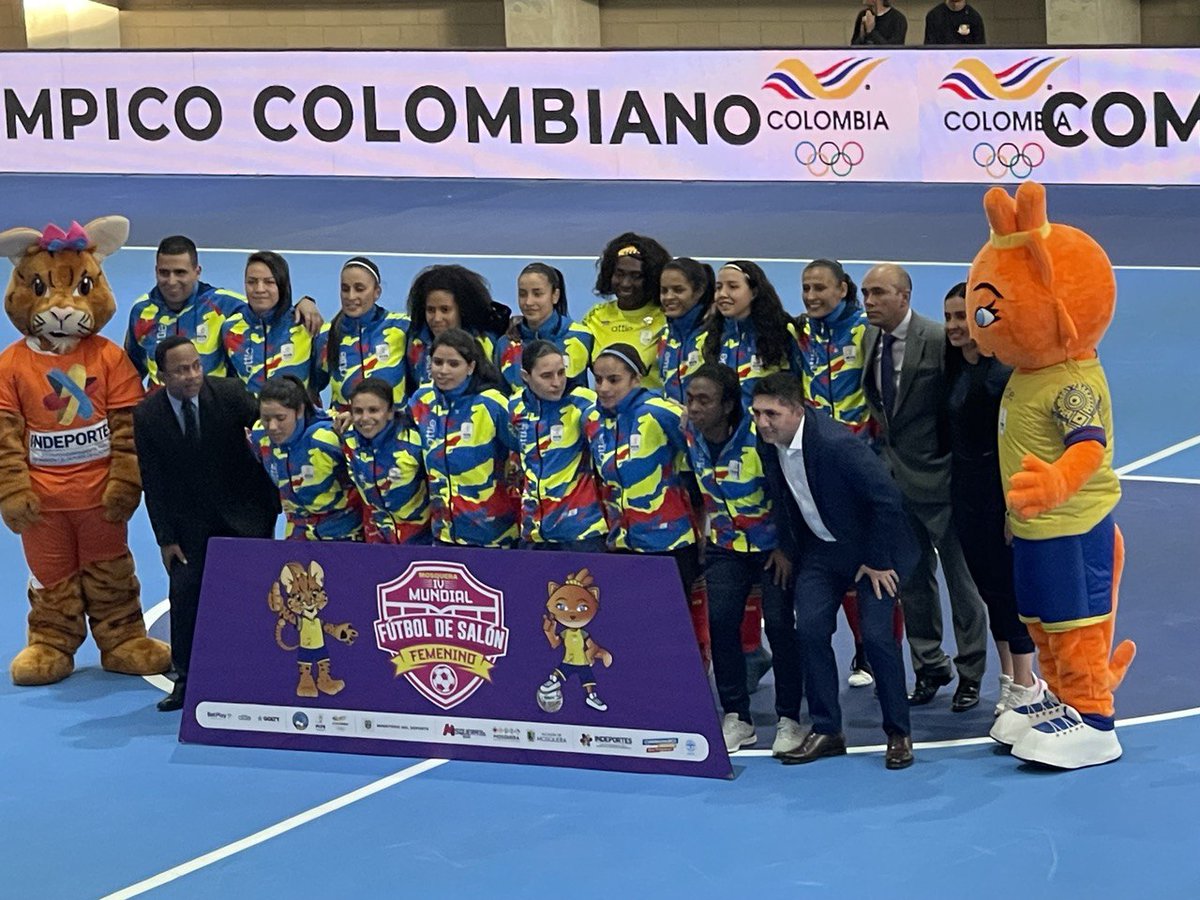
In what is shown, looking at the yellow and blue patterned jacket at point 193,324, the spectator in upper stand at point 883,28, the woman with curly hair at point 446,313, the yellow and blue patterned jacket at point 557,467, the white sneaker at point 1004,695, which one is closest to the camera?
the yellow and blue patterned jacket at point 557,467

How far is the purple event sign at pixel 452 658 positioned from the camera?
8078 millimetres

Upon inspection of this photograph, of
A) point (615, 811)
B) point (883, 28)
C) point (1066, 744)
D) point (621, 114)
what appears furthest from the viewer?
point (883, 28)

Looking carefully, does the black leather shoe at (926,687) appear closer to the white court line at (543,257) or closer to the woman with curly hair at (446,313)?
the woman with curly hair at (446,313)

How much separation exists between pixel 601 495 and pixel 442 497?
667 millimetres

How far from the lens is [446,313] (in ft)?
30.5

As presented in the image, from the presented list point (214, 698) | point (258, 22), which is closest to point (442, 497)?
point (214, 698)

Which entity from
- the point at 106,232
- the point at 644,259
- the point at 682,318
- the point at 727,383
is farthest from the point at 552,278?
the point at 106,232

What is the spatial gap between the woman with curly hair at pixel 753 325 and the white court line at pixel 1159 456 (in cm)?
409

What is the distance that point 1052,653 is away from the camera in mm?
8016

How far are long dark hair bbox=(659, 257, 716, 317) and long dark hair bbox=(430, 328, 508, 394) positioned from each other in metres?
0.97

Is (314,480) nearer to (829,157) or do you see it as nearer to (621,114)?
(829,157)

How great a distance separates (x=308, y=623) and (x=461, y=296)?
5.65 feet

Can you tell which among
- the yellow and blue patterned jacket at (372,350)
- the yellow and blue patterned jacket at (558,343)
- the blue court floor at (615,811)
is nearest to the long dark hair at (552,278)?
the yellow and blue patterned jacket at (558,343)

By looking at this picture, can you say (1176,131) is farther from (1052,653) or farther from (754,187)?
(1052,653)
